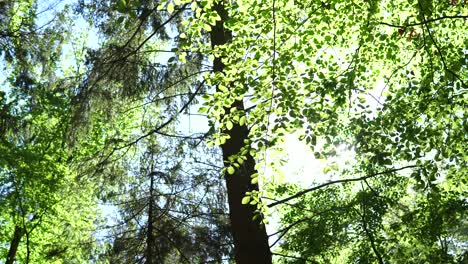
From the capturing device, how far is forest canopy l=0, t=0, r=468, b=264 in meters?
4.54

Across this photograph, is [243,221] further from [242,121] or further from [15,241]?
[15,241]

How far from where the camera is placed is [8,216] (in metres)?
16.1

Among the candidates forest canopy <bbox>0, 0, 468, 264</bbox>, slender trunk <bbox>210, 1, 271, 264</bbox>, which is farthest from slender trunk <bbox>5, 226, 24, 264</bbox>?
slender trunk <bbox>210, 1, 271, 264</bbox>

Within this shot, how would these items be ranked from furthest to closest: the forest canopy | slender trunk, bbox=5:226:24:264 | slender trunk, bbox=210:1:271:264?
slender trunk, bbox=5:226:24:264 → slender trunk, bbox=210:1:271:264 → the forest canopy

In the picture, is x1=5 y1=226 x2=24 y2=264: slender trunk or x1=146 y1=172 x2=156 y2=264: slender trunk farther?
x1=5 y1=226 x2=24 y2=264: slender trunk

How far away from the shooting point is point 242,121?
4.21 m

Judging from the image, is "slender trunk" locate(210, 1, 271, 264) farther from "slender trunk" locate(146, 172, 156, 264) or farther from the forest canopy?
"slender trunk" locate(146, 172, 156, 264)

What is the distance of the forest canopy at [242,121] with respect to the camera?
4.54 m

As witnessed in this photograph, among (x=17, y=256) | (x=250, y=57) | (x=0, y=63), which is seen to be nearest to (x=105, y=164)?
(x=250, y=57)

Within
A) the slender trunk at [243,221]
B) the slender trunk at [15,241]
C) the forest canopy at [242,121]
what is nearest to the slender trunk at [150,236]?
the forest canopy at [242,121]

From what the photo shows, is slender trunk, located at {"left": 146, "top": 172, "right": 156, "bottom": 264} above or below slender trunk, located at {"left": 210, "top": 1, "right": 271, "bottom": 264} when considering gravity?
above

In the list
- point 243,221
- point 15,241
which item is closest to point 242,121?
point 243,221

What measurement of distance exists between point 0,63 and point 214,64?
344 inches

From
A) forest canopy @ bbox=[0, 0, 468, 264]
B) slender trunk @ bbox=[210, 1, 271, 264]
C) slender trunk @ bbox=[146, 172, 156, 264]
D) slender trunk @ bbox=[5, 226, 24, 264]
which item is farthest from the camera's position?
slender trunk @ bbox=[5, 226, 24, 264]
